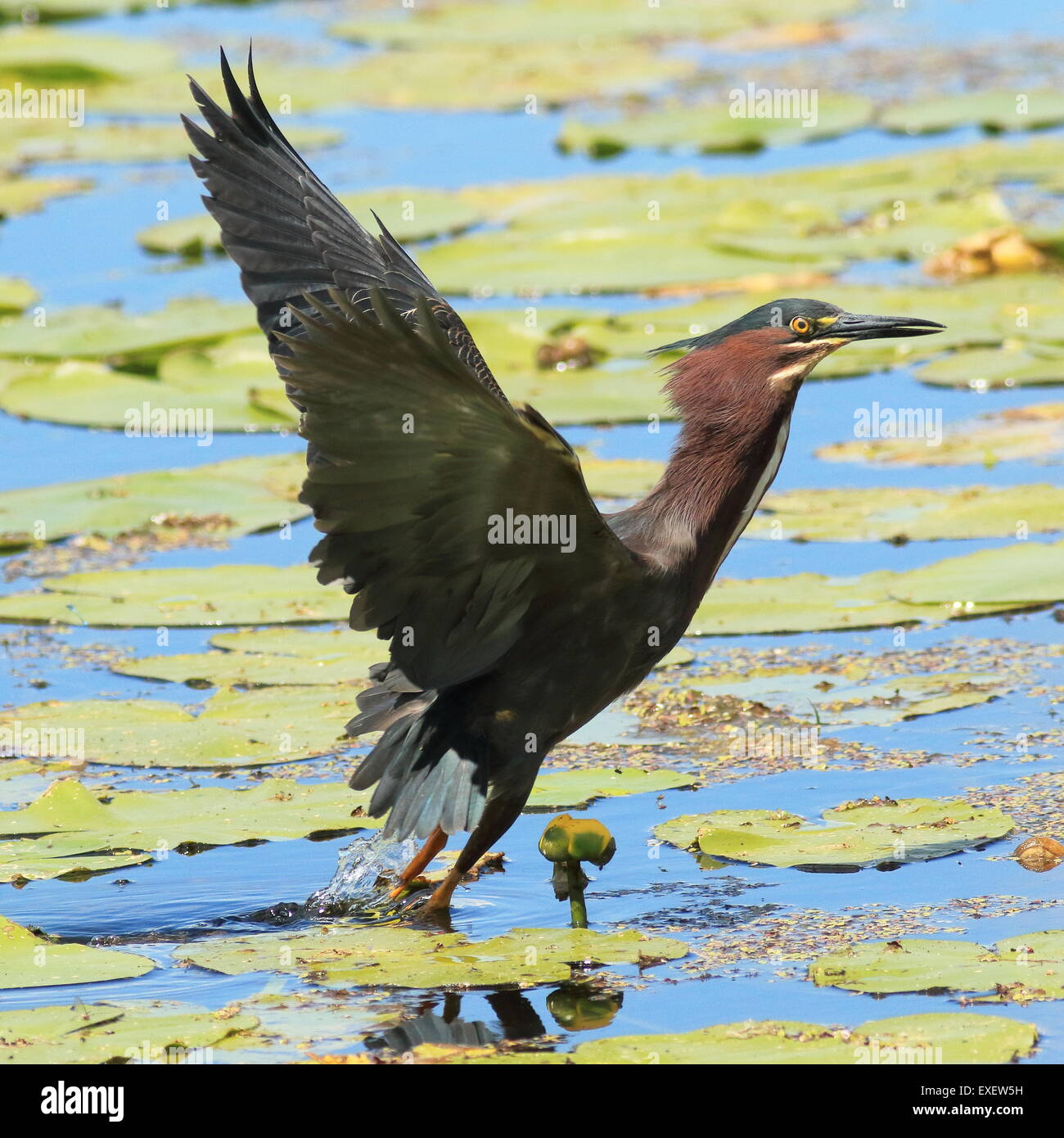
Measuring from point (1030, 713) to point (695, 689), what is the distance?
3.64 feet

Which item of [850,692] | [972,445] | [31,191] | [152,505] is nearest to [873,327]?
[850,692]

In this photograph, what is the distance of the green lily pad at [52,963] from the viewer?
15.5 ft

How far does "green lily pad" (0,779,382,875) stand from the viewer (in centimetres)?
555

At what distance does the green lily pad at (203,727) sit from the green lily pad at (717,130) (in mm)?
9200

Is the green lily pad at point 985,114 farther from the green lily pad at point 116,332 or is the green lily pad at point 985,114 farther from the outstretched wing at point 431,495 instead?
the outstretched wing at point 431,495

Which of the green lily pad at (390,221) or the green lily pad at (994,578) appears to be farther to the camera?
the green lily pad at (390,221)

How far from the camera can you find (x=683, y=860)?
5.56 meters

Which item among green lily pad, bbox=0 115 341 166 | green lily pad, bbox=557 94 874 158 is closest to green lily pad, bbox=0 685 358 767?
green lily pad, bbox=557 94 874 158

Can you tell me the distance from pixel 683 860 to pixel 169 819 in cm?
147

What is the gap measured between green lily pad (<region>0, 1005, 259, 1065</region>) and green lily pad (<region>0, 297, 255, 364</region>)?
6472mm

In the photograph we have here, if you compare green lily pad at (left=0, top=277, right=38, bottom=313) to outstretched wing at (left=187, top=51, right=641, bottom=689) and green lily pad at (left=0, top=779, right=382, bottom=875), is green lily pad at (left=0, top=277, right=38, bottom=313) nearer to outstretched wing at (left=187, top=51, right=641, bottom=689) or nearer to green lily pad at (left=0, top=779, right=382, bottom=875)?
green lily pad at (left=0, top=779, right=382, bottom=875)

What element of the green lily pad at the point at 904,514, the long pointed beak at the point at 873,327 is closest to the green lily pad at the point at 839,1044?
the long pointed beak at the point at 873,327

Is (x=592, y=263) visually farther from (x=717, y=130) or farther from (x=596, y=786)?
(x=596, y=786)
